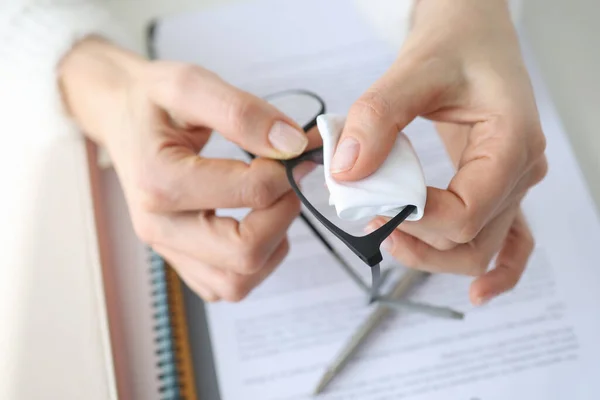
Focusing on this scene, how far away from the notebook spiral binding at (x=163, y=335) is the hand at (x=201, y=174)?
0.03 meters

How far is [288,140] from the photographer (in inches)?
15.5

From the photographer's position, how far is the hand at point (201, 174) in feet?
1.33

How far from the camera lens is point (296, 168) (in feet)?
1.39

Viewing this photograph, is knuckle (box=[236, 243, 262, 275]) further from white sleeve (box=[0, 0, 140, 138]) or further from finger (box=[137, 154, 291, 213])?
white sleeve (box=[0, 0, 140, 138])

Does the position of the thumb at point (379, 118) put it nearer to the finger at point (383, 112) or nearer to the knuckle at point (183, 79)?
the finger at point (383, 112)

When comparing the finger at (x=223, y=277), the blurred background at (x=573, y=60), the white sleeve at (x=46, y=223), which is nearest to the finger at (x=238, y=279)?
the finger at (x=223, y=277)

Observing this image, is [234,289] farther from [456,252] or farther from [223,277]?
[456,252]

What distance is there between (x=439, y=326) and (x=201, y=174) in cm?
25

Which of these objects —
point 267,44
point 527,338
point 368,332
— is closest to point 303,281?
point 368,332

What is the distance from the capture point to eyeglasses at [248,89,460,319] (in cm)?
31

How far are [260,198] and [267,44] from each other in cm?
30

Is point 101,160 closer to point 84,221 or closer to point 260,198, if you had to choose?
point 84,221

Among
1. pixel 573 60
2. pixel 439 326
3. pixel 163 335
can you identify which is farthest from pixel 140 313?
pixel 573 60

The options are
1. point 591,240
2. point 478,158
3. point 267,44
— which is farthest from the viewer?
point 267,44
